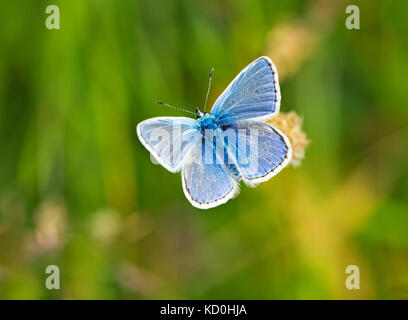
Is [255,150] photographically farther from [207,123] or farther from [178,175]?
[178,175]

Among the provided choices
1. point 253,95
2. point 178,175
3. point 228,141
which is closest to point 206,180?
point 228,141

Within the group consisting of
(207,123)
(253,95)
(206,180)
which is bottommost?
(206,180)

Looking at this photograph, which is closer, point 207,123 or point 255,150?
point 255,150

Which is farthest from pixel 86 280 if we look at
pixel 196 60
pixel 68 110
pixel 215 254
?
pixel 196 60

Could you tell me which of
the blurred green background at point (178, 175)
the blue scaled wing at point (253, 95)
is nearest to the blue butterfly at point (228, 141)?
the blue scaled wing at point (253, 95)

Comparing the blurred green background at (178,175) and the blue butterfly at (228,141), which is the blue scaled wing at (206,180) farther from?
the blurred green background at (178,175)

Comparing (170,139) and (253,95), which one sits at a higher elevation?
(253,95)
